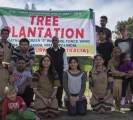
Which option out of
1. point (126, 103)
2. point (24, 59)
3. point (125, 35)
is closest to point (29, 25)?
point (24, 59)

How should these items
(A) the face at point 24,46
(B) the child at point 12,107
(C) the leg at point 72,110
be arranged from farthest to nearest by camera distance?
(A) the face at point 24,46, (C) the leg at point 72,110, (B) the child at point 12,107

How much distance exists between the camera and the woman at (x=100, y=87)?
734cm

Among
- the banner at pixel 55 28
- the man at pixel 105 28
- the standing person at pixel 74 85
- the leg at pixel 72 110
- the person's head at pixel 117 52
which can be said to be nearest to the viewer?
the leg at pixel 72 110

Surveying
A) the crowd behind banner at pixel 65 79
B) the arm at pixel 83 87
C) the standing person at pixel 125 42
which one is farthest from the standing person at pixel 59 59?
the standing person at pixel 125 42

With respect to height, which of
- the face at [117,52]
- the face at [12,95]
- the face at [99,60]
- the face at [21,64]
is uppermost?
the face at [117,52]

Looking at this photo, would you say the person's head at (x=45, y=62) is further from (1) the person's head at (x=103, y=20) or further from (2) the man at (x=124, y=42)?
(1) the person's head at (x=103, y=20)

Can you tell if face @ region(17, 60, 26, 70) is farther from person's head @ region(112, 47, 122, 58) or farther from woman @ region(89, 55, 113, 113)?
person's head @ region(112, 47, 122, 58)

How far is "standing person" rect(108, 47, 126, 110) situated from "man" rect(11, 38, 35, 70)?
1.99 meters

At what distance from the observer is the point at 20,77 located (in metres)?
7.39

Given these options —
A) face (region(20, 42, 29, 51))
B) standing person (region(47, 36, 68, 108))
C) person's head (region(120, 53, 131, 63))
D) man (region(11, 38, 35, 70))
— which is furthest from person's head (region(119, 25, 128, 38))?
face (region(20, 42, 29, 51))

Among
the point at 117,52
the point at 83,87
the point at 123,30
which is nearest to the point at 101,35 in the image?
the point at 123,30

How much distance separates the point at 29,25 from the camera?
9.44 m

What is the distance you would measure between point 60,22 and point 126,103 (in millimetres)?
3083

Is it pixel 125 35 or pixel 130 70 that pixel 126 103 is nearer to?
pixel 130 70
